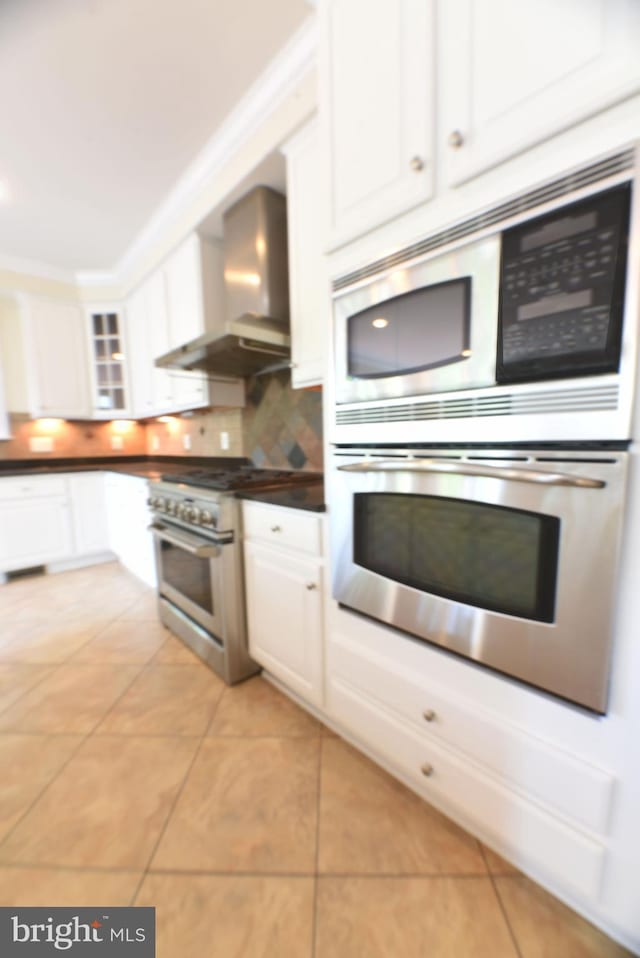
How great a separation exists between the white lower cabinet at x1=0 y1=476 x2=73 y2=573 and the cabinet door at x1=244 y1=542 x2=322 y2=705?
2535 millimetres

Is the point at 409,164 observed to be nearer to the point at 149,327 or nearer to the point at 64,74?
the point at 64,74

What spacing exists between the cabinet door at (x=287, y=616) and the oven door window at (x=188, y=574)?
0.24m

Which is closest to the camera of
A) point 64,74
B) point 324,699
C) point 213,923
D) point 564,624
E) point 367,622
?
point 564,624

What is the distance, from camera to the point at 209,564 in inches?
66.6

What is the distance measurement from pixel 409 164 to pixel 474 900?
1837 millimetres

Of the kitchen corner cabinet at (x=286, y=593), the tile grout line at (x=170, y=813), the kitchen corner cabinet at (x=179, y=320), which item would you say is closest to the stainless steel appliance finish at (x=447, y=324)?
the kitchen corner cabinet at (x=286, y=593)

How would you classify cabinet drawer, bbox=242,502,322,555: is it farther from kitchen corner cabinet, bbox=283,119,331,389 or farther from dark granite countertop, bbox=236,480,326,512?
kitchen corner cabinet, bbox=283,119,331,389

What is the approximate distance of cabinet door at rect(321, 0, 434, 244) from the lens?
2.92ft

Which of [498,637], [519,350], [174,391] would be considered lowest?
[498,637]

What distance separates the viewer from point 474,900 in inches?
35.2

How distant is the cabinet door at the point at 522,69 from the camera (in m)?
0.62

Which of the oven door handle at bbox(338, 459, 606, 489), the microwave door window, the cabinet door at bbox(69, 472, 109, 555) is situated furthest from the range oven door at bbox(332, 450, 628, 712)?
the cabinet door at bbox(69, 472, 109, 555)

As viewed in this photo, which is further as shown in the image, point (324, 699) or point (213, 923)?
point (324, 699)

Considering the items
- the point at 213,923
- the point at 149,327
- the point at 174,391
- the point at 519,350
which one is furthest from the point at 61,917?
the point at 149,327
